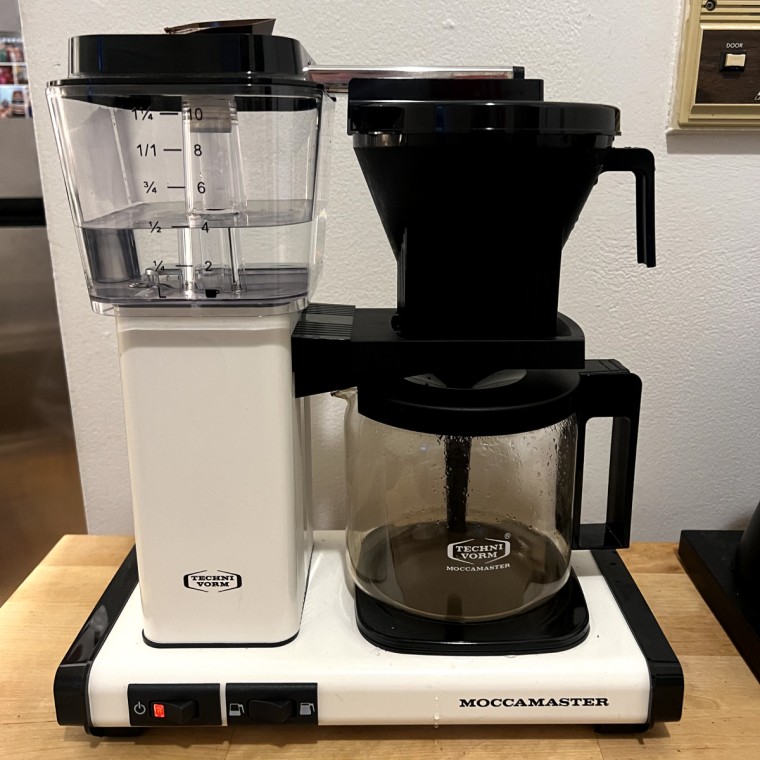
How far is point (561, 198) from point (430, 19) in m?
0.31

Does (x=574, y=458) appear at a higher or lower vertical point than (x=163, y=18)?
lower

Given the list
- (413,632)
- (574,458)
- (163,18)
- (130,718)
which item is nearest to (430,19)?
(163,18)

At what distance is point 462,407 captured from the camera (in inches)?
20.9

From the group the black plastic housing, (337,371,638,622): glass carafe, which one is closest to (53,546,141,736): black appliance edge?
(337,371,638,622): glass carafe

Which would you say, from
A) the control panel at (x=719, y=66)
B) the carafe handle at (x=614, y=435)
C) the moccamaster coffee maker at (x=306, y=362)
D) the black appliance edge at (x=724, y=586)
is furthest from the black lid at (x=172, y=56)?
the black appliance edge at (x=724, y=586)

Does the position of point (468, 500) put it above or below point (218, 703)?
above

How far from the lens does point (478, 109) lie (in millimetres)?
462

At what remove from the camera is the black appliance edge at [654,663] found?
544mm

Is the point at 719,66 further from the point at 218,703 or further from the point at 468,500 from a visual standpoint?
the point at 218,703

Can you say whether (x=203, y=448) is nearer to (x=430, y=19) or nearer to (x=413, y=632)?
(x=413, y=632)

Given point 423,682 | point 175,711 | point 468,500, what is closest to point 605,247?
point 468,500

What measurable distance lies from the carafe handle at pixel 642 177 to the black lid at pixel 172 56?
9.5 inches

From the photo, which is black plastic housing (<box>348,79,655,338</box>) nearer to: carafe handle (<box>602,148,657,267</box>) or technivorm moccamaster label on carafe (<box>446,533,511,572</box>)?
carafe handle (<box>602,148,657,267</box>)

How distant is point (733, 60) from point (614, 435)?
15.0 inches
